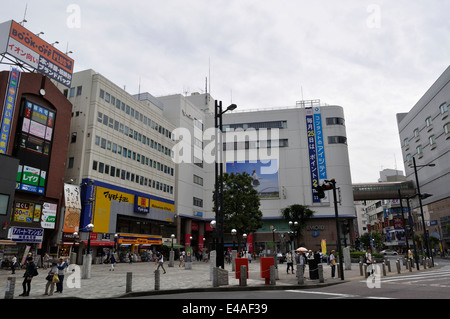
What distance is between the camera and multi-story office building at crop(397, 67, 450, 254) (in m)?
66.5

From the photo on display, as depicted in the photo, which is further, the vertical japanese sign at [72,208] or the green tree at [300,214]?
the green tree at [300,214]

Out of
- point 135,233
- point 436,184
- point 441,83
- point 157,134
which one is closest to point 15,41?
point 157,134

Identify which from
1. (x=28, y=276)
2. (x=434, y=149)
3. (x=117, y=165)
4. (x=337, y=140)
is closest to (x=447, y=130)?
(x=434, y=149)

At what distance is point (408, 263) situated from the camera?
26.5m

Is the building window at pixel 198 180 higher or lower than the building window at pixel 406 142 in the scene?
lower

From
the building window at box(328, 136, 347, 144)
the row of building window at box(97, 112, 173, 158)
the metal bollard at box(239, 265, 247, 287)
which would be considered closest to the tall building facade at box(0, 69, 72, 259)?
the row of building window at box(97, 112, 173, 158)

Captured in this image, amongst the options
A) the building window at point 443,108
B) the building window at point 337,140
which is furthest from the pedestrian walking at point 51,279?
the building window at point 443,108

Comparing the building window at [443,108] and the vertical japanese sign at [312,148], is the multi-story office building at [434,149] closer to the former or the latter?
the building window at [443,108]

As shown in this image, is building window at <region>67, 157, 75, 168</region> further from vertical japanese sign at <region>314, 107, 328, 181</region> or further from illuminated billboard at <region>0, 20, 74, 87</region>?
vertical japanese sign at <region>314, 107, 328, 181</region>

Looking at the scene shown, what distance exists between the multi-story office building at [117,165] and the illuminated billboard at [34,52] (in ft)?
11.2

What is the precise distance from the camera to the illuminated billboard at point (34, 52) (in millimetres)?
35500

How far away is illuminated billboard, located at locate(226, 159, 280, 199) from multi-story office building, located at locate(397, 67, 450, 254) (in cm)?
2684

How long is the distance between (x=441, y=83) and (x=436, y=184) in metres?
21.2
